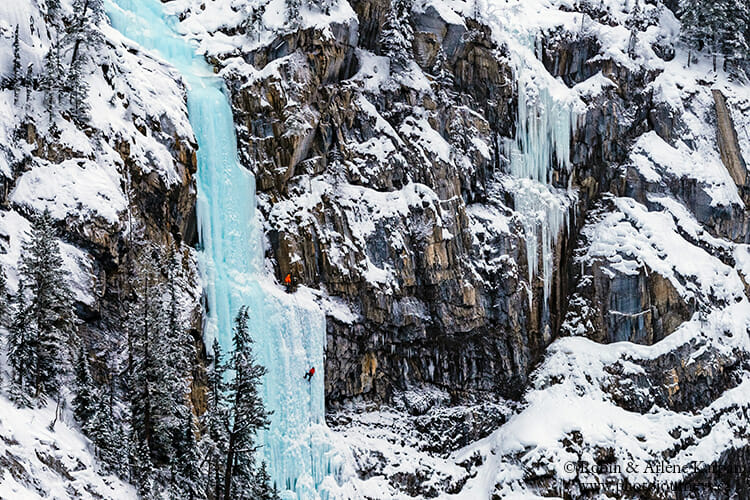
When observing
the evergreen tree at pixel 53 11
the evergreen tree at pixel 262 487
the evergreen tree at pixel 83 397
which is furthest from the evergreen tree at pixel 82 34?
the evergreen tree at pixel 262 487

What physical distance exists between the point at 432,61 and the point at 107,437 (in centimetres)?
2849

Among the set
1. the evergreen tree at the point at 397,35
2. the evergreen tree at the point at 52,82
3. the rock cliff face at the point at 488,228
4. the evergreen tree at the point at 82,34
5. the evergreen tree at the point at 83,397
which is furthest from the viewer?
the evergreen tree at the point at 397,35

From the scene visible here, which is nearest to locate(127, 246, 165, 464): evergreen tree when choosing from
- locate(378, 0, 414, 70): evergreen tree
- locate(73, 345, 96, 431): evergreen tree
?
locate(73, 345, 96, 431): evergreen tree

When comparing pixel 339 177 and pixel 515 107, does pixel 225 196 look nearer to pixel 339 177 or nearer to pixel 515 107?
pixel 339 177

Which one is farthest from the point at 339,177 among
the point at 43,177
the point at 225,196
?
the point at 43,177

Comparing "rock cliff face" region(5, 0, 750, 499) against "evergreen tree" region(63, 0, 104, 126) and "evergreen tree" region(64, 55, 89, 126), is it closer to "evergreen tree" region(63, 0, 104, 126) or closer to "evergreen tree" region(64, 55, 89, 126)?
"evergreen tree" region(63, 0, 104, 126)

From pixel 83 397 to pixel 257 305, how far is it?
12.2 m

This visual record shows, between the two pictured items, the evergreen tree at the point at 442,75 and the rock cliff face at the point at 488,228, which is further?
the evergreen tree at the point at 442,75

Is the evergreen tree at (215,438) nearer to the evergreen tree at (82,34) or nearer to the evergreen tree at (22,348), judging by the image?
the evergreen tree at (22,348)

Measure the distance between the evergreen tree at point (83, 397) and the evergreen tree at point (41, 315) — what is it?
87 centimetres

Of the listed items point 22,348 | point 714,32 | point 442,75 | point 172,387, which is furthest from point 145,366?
point 714,32

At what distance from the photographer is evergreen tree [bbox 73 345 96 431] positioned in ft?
97.3

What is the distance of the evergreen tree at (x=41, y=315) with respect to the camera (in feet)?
94.8

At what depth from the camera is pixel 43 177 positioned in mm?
33375
